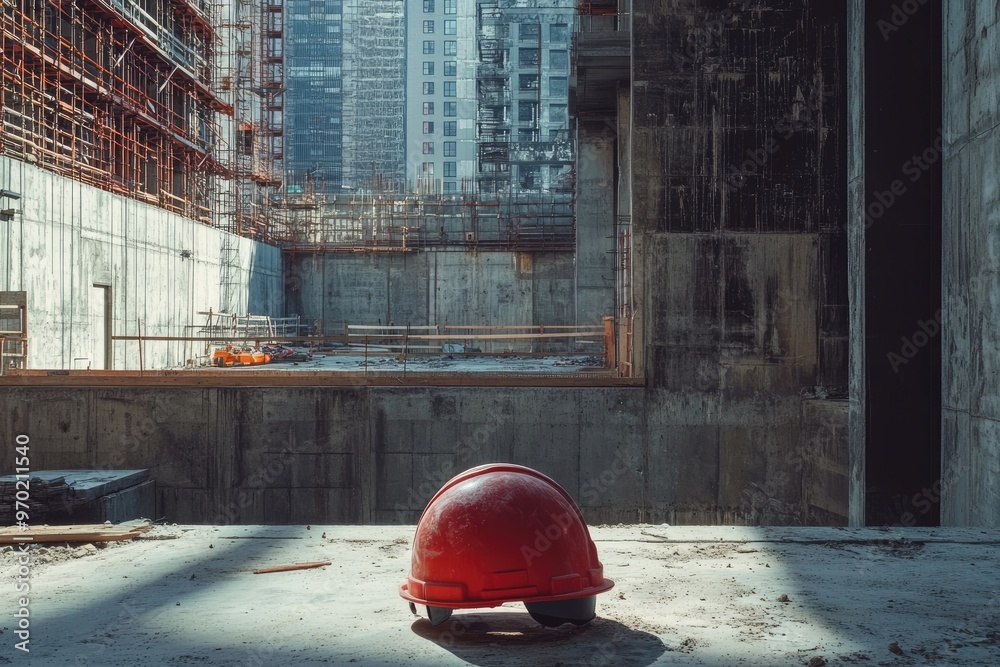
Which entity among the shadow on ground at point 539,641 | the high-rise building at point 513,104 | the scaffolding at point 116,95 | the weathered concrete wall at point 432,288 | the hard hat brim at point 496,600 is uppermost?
the high-rise building at point 513,104

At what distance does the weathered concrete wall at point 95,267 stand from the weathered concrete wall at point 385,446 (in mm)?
5018

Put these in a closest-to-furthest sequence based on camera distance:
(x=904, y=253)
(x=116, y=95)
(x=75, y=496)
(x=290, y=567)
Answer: (x=290, y=567) < (x=904, y=253) < (x=75, y=496) < (x=116, y=95)

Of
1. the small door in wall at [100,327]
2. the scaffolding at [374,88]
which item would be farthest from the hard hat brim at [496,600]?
the scaffolding at [374,88]

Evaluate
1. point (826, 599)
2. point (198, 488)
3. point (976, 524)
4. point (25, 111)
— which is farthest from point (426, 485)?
point (25, 111)

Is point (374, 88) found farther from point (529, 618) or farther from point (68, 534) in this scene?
point (529, 618)

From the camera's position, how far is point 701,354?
16641 millimetres

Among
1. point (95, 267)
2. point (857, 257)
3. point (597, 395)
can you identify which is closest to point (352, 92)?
point (95, 267)

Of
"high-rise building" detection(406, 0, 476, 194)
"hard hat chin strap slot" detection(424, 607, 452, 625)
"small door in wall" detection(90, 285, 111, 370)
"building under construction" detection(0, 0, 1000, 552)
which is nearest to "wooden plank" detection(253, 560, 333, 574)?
"building under construction" detection(0, 0, 1000, 552)

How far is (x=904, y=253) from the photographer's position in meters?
12.5

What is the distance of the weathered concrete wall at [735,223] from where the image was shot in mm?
16547

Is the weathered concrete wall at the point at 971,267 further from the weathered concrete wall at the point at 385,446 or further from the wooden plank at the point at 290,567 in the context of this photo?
the wooden plank at the point at 290,567

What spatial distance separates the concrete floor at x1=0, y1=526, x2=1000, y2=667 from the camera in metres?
4.99

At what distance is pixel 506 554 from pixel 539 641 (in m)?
0.59

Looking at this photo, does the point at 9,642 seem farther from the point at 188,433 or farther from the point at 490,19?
the point at 490,19
